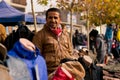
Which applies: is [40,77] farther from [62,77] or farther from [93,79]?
[93,79]

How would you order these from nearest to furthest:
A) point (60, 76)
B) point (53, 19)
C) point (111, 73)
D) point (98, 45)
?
1. point (60, 76)
2. point (53, 19)
3. point (111, 73)
4. point (98, 45)

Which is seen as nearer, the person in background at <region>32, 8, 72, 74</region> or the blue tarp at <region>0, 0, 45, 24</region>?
the person in background at <region>32, 8, 72, 74</region>

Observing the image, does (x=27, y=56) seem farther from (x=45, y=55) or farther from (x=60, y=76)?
(x=45, y=55)

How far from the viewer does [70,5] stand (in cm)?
1438

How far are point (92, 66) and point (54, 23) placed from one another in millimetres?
671

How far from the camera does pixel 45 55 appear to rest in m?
4.70

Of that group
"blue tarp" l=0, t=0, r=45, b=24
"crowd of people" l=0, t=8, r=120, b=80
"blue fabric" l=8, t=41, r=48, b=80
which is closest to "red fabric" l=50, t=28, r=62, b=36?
"crowd of people" l=0, t=8, r=120, b=80

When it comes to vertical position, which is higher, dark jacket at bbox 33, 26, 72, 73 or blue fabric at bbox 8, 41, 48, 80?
blue fabric at bbox 8, 41, 48, 80

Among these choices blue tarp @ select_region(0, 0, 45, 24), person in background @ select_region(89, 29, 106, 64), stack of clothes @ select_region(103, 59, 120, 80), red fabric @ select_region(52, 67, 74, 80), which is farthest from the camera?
blue tarp @ select_region(0, 0, 45, 24)

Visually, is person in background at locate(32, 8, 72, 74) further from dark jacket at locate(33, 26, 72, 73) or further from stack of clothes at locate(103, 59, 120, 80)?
stack of clothes at locate(103, 59, 120, 80)

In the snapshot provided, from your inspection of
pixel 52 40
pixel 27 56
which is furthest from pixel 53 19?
pixel 27 56

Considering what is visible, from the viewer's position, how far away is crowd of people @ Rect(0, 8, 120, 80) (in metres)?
2.53

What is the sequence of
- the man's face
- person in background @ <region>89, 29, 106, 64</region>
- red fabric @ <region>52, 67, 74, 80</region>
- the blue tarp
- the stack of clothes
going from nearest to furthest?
red fabric @ <region>52, 67, 74, 80</region> → the man's face → the stack of clothes → person in background @ <region>89, 29, 106, 64</region> → the blue tarp

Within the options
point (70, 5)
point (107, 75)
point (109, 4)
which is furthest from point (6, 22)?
point (109, 4)
